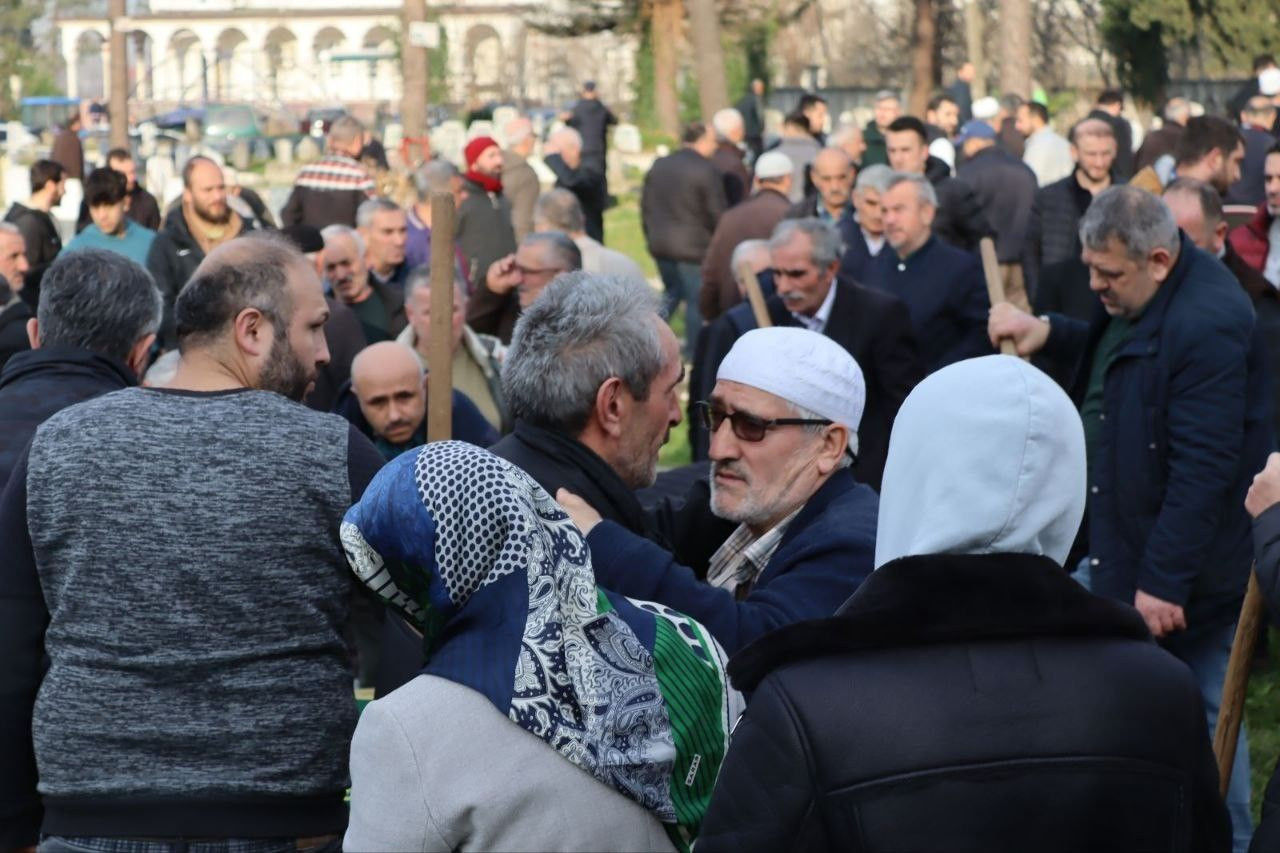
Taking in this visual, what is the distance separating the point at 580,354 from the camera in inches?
137

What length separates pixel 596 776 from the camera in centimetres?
250

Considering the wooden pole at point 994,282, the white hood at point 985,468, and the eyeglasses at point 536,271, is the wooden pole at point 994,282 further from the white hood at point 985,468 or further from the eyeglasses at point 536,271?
the white hood at point 985,468

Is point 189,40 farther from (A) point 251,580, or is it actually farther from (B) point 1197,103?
(A) point 251,580

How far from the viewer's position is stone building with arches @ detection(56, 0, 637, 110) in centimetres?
8300

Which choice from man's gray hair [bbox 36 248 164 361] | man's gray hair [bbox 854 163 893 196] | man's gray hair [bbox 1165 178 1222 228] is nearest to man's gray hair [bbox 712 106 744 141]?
man's gray hair [bbox 854 163 893 196]

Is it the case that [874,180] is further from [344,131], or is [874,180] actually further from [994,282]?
[344,131]

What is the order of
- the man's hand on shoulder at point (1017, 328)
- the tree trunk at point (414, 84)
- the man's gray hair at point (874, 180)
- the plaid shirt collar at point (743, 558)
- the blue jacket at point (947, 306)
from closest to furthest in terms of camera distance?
the plaid shirt collar at point (743, 558), the man's hand on shoulder at point (1017, 328), the blue jacket at point (947, 306), the man's gray hair at point (874, 180), the tree trunk at point (414, 84)

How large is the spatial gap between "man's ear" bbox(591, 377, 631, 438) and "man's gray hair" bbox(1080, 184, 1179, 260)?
232 centimetres

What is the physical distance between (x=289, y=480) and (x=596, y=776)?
935 mm

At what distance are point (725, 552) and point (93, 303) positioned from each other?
1.47 metres

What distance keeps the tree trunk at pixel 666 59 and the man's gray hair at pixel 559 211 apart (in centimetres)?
2635

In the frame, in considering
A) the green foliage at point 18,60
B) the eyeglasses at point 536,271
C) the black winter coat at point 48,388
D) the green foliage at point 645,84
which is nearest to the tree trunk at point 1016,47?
the green foliage at point 645,84

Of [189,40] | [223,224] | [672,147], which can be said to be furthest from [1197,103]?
[189,40]

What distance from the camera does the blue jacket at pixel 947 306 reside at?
786 cm
